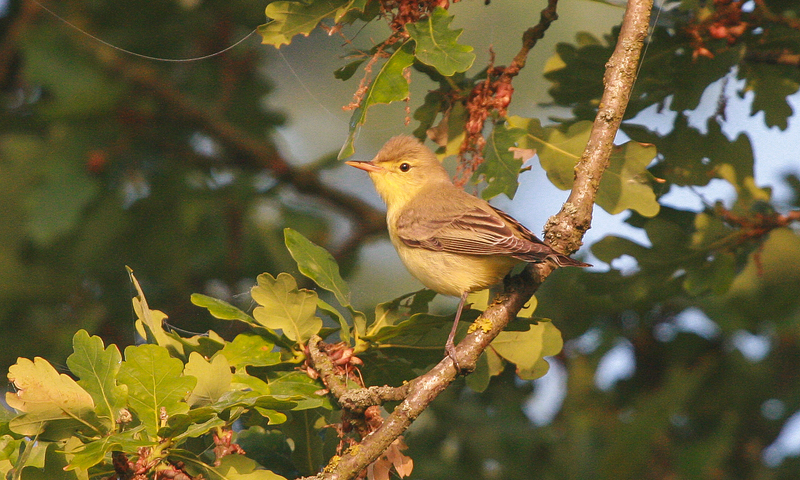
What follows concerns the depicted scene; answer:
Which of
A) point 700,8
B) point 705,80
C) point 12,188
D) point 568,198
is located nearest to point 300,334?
point 568,198

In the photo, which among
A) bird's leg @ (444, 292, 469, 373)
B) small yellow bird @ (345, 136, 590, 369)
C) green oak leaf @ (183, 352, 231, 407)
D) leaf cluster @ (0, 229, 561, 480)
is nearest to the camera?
leaf cluster @ (0, 229, 561, 480)

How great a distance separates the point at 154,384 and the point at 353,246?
4675mm

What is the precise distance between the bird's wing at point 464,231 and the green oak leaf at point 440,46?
3.07ft

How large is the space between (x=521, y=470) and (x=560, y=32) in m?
2.78

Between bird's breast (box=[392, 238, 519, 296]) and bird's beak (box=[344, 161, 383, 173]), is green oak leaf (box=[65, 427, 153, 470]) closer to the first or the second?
bird's breast (box=[392, 238, 519, 296])

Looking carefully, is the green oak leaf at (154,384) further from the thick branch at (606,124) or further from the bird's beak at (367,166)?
the bird's beak at (367,166)

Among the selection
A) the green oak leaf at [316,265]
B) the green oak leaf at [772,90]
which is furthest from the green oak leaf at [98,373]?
the green oak leaf at [772,90]

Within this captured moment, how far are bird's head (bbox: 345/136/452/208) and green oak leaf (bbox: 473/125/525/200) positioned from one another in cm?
150

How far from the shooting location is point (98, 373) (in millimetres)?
2289

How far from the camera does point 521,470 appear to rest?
4980 millimetres

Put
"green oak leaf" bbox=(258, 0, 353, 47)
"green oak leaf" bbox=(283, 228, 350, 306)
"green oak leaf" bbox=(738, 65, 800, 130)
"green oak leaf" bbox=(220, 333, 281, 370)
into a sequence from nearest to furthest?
1. "green oak leaf" bbox=(220, 333, 281, 370)
2. "green oak leaf" bbox=(283, 228, 350, 306)
3. "green oak leaf" bbox=(258, 0, 353, 47)
4. "green oak leaf" bbox=(738, 65, 800, 130)

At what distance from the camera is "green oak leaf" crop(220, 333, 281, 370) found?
257 centimetres

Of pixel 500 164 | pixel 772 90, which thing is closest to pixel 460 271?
pixel 500 164

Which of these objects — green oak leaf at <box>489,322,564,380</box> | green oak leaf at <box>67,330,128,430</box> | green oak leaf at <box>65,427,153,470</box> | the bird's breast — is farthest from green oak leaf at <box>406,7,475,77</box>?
green oak leaf at <box>65,427,153,470</box>
